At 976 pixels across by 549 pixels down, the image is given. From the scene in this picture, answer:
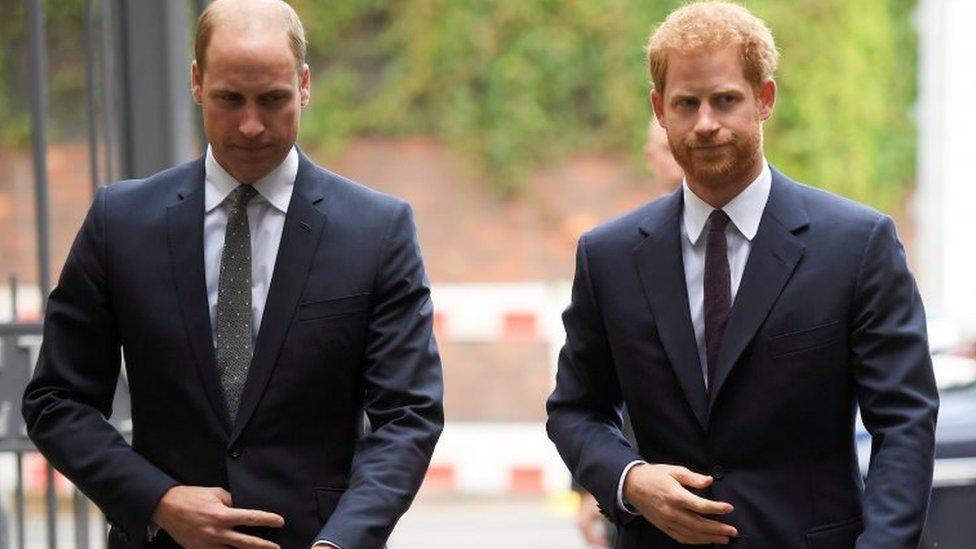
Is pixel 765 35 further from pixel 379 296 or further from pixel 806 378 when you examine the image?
pixel 379 296

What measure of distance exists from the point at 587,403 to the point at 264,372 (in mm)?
656

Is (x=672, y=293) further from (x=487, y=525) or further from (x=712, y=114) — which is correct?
(x=487, y=525)

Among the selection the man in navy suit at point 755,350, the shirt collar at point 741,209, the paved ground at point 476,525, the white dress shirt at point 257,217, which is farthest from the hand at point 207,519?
the paved ground at point 476,525

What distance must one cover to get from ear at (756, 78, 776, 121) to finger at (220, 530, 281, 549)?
1.16 meters

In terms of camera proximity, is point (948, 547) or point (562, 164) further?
point (562, 164)

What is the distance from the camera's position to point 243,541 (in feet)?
10.7

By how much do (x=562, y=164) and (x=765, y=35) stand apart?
11308 millimetres

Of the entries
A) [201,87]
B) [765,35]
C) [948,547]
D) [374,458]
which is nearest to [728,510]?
[374,458]

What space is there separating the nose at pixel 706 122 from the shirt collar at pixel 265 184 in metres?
0.76

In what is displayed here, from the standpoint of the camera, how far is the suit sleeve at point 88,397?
10.9 feet

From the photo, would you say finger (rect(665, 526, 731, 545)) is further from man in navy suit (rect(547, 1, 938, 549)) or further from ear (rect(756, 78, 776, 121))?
ear (rect(756, 78, 776, 121))

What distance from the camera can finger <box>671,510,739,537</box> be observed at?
324 centimetres

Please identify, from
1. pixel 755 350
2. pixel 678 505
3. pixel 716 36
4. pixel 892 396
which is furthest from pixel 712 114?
pixel 678 505

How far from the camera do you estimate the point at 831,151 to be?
15.1m
